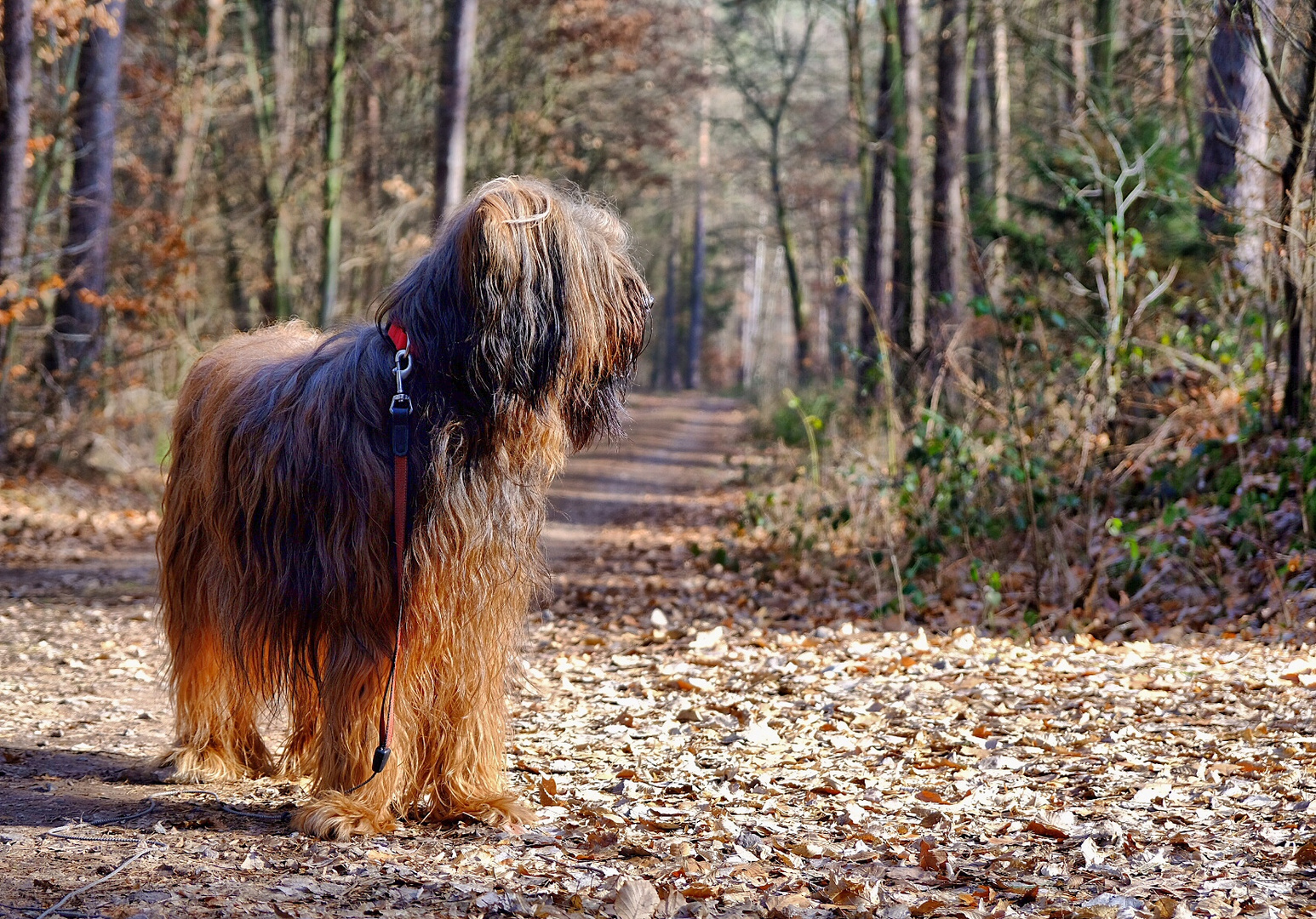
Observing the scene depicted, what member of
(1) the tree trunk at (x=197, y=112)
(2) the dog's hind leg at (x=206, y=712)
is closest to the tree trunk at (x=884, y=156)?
(1) the tree trunk at (x=197, y=112)

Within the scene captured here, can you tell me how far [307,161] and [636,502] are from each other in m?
7.88

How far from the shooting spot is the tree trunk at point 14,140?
10141 millimetres

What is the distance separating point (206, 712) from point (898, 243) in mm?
13759

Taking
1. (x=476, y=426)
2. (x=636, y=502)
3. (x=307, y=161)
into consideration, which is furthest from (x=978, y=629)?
(x=307, y=161)

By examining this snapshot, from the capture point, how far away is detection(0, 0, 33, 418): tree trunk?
10141 millimetres

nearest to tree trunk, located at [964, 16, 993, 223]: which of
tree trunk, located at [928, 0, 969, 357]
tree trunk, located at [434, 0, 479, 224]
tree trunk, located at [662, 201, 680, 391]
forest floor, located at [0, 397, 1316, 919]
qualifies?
tree trunk, located at [928, 0, 969, 357]

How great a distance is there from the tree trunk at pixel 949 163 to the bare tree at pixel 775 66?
12.9 meters

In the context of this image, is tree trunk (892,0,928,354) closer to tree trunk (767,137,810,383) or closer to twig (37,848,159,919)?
tree trunk (767,137,810,383)

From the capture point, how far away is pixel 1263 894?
10.5 feet

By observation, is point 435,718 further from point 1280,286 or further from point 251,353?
point 1280,286

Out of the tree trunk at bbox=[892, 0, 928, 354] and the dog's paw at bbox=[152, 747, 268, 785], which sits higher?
the tree trunk at bbox=[892, 0, 928, 354]

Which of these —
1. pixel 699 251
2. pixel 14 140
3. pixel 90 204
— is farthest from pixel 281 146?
pixel 699 251

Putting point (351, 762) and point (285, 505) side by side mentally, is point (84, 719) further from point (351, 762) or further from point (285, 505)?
point (285, 505)

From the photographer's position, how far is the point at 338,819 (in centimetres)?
355
